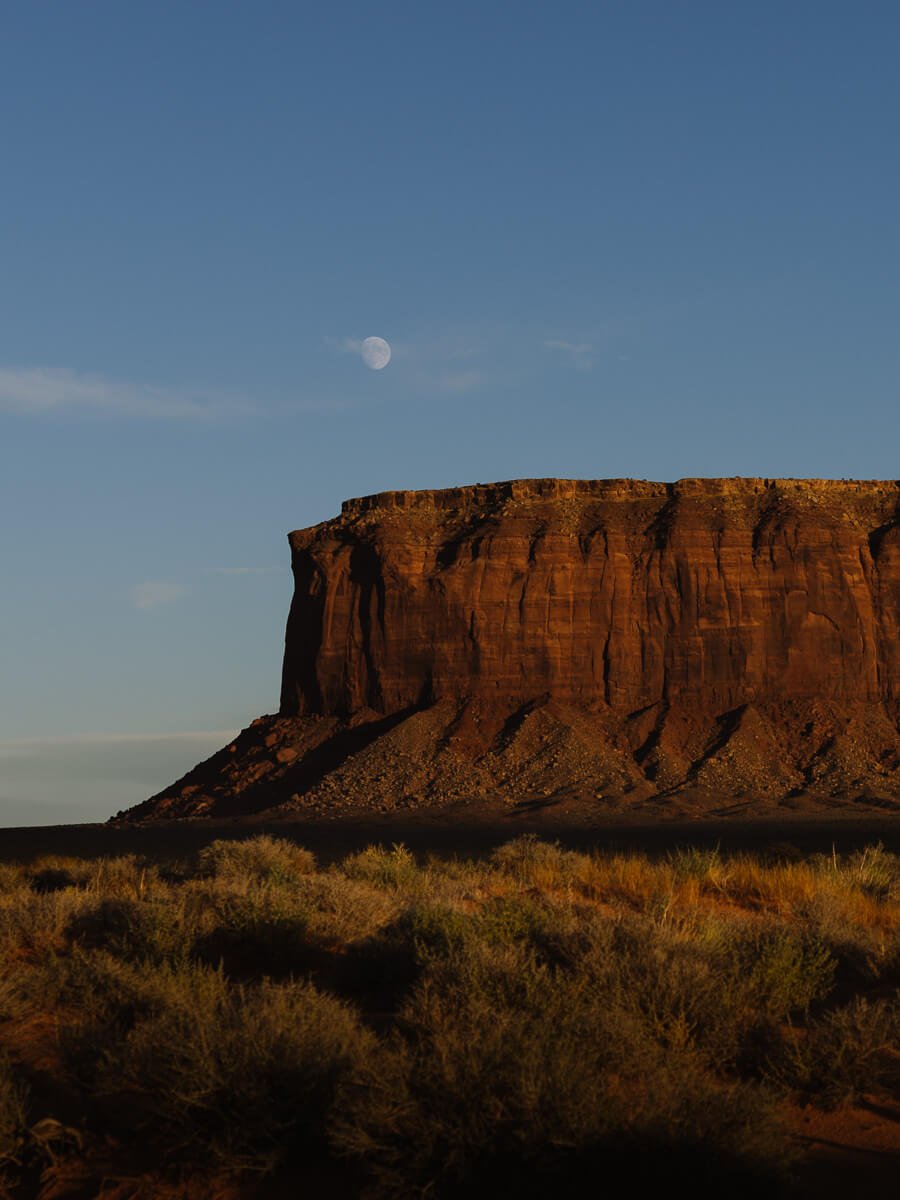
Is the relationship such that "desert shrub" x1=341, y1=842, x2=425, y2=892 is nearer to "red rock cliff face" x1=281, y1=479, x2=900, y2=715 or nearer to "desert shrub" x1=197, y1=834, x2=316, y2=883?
"desert shrub" x1=197, y1=834, x2=316, y2=883

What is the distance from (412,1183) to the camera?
703 centimetres

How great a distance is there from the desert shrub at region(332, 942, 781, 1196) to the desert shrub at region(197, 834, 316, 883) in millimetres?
9533

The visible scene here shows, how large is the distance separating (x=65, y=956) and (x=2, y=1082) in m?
4.78

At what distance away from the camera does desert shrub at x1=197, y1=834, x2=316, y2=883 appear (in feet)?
61.0

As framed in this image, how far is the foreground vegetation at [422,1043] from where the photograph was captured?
7.07m

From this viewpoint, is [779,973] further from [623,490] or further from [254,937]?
[623,490]

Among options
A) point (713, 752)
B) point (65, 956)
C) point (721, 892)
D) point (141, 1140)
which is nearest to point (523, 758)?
point (713, 752)

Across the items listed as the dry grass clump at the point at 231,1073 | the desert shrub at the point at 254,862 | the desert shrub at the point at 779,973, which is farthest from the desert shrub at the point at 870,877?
the dry grass clump at the point at 231,1073

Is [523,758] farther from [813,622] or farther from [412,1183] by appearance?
[412,1183]

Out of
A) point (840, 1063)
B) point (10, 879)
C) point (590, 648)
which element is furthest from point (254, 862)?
point (590, 648)

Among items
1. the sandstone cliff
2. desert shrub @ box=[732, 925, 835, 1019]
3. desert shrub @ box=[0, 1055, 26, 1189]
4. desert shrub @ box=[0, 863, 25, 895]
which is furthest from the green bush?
the sandstone cliff

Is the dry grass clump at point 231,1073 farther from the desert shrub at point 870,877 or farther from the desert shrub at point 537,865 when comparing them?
the desert shrub at point 870,877

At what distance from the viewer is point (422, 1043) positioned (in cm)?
788

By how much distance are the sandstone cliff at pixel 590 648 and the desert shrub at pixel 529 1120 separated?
53.9m
